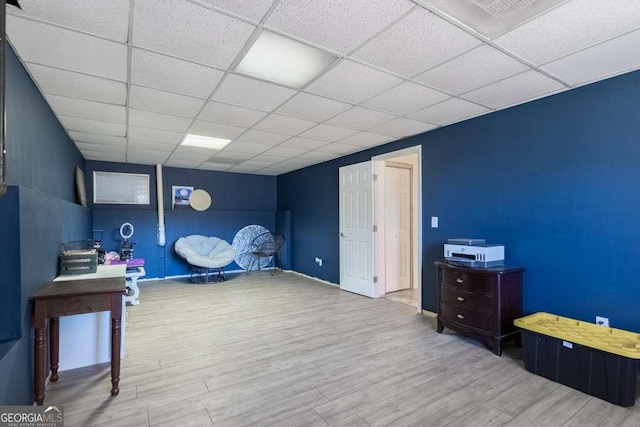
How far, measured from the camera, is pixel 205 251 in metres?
6.47

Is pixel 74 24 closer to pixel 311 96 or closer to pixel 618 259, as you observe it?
pixel 311 96

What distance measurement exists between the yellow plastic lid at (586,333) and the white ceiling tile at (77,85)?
384cm

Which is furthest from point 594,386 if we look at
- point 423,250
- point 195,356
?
point 195,356

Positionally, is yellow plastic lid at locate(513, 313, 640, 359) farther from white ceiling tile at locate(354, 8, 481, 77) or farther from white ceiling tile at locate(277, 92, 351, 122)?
white ceiling tile at locate(277, 92, 351, 122)

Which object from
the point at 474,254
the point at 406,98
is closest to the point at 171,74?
the point at 406,98

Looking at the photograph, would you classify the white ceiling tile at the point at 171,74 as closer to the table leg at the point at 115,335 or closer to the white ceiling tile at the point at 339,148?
the table leg at the point at 115,335

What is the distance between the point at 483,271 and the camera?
2.84 meters

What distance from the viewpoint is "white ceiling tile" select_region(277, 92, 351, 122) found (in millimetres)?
2936

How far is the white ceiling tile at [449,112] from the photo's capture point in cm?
307

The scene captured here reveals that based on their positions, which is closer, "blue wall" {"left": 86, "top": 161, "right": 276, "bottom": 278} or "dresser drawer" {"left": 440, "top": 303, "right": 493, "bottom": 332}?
"dresser drawer" {"left": 440, "top": 303, "right": 493, "bottom": 332}

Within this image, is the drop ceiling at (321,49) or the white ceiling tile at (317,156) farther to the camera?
the white ceiling tile at (317,156)

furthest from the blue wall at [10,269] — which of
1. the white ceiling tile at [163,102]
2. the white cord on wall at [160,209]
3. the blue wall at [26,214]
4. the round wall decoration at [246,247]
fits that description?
the round wall decoration at [246,247]

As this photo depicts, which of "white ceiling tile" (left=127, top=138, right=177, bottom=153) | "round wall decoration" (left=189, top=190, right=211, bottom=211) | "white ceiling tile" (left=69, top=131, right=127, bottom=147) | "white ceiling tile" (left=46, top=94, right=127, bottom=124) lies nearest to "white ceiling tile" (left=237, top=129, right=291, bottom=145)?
"white ceiling tile" (left=127, top=138, right=177, bottom=153)

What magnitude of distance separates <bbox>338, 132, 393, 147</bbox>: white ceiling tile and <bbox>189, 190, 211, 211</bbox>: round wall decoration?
12.3 ft
